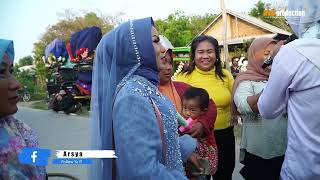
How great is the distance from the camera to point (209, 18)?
3859cm

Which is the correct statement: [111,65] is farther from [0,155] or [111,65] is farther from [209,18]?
[209,18]

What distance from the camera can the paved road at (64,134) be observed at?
537 centimetres

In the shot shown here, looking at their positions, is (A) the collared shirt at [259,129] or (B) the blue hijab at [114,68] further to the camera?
(A) the collared shirt at [259,129]

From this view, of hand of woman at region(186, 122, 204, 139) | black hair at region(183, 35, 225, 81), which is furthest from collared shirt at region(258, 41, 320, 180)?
black hair at region(183, 35, 225, 81)

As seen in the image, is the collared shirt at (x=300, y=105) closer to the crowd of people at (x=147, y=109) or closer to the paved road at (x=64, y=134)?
the crowd of people at (x=147, y=109)

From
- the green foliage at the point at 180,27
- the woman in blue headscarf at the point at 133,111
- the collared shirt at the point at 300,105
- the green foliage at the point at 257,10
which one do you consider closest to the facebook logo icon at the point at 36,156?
the woman in blue headscarf at the point at 133,111

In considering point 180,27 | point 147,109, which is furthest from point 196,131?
point 180,27

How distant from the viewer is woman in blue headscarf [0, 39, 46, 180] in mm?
1618

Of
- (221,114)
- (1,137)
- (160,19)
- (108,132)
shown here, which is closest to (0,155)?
(1,137)

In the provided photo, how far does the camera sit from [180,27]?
31.0 meters

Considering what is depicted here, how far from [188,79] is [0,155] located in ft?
7.21

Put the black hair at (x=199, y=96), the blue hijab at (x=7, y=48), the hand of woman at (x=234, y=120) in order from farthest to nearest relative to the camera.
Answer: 1. the hand of woman at (x=234, y=120)
2. the black hair at (x=199, y=96)
3. the blue hijab at (x=7, y=48)

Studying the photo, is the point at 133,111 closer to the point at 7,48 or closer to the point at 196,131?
the point at 7,48

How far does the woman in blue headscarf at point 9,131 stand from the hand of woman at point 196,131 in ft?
3.83
